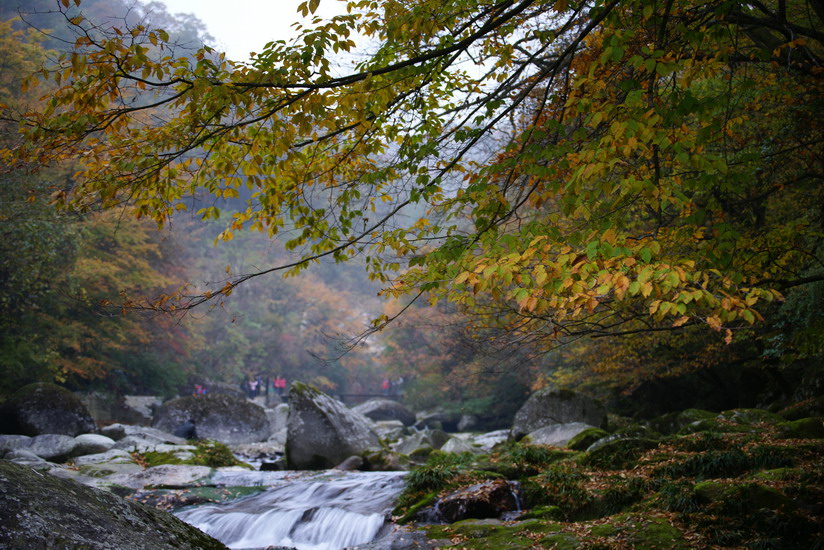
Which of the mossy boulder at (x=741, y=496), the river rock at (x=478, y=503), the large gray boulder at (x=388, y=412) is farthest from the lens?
the large gray boulder at (x=388, y=412)

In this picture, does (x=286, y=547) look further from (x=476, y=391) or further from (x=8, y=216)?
(x=476, y=391)

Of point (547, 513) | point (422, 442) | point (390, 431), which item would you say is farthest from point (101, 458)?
point (390, 431)

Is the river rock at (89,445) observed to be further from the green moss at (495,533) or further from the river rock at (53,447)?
the green moss at (495,533)

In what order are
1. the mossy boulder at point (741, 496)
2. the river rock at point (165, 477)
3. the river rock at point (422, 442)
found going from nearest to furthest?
the mossy boulder at point (741, 496) → the river rock at point (165, 477) → the river rock at point (422, 442)

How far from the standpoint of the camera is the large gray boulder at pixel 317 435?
13.1 m

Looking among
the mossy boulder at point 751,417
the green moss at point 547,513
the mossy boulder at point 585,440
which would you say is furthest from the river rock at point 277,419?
the green moss at point 547,513

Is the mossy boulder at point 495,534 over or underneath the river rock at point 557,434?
over

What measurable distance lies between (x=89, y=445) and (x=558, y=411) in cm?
1207

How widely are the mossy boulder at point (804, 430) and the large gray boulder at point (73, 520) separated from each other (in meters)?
8.03

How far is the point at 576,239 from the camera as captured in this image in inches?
148

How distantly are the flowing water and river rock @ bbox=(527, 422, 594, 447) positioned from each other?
3.75 metres

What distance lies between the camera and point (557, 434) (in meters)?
12.4

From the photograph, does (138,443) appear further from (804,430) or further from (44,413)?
(804,430)

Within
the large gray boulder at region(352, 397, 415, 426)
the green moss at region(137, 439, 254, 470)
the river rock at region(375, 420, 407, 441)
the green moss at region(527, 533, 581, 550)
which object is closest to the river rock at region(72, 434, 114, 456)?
the green moss at region(137, 439, 254, 470)
